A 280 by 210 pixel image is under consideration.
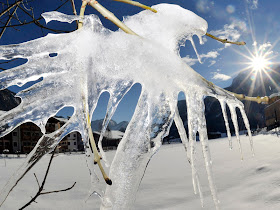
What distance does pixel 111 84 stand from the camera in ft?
1.95

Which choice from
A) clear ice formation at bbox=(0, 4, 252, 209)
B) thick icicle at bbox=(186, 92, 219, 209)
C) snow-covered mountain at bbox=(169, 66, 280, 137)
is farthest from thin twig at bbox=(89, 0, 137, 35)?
snow-covered mountain at bbox=(169, 66, 280, 137)

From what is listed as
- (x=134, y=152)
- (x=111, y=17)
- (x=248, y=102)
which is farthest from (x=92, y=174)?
(x=248, y=102)

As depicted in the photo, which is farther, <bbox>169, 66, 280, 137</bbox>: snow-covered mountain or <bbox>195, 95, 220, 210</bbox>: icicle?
<bbox>169, 66, 280, 137</bbox>: snow-covered mountain

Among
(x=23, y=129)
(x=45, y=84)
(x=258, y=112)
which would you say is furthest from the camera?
(x=258, y=112)

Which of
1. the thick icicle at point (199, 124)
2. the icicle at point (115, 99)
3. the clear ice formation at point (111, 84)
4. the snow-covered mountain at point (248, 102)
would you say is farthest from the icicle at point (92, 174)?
the snow-covered mountain at point (248, 102)

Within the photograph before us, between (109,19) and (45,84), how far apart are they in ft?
0.75

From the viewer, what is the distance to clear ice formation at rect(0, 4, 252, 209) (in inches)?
20.6

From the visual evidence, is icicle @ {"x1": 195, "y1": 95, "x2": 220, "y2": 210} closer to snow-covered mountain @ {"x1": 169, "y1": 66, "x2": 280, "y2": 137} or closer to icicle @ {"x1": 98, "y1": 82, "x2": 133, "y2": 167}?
icicle @ {"x1": 98, "y1": 82, "x2": 133, "y2": 167}

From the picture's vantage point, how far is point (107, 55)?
556mm

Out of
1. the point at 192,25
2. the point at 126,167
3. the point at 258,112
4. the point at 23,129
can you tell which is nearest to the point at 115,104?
the point at 126,167

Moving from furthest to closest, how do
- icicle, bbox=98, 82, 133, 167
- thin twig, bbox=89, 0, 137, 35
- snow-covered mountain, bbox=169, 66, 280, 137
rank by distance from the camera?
snow-covered mountain, bbox=169, 66, 280, 137 < icicle, bbox=98, 82, 133, 167 < thin twig, bbox=89, 0, 137, 35

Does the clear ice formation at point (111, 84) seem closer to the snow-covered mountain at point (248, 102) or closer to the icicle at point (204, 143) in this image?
the icicle at point (204, 143)

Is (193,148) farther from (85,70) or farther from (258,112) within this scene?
(258,112)

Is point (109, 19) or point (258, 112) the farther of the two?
point (258, 112)
